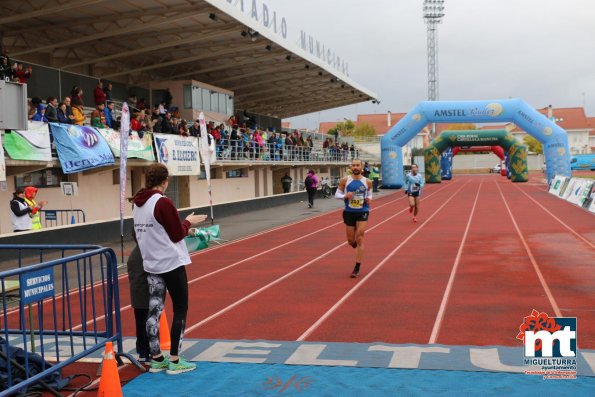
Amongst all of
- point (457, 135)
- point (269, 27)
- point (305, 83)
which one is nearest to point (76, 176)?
point (269, 27)

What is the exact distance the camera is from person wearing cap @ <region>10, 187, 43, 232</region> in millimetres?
14273

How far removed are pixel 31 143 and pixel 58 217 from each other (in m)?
4.38

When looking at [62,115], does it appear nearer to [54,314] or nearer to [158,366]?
[54,314]

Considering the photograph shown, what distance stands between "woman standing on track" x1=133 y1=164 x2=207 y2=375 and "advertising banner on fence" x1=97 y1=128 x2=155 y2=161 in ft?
44.3

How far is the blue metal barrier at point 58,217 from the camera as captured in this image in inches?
700

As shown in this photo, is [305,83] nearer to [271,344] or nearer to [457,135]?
[457,135]

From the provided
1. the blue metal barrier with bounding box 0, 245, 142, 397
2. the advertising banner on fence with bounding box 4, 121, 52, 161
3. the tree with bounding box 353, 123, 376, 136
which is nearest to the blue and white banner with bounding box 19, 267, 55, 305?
the blue metal barrier with bounding box 0, 245, 142, 397

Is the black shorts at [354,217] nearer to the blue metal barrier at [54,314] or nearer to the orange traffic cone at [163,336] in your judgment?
the blue metal barrier at [54,314]

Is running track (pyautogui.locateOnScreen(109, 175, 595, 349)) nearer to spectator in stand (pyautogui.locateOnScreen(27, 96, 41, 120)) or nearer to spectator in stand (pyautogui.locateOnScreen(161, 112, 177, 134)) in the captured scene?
spectator in stand (pyautogui.locateOnScreen(27, 96, 41, 120))

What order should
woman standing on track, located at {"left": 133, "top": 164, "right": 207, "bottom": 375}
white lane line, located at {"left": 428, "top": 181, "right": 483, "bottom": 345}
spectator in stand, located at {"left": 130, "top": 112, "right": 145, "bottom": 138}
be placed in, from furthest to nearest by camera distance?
spectator in stand, located at {"left": 130, "top": 112, "right": 145, "bottom": 138}
white lane line, located at {"left": 428, "top": 181, "right": 483, "bottom": 345}
woman standing on track, located at {"left": 133, "top": 164, "right": 207, "bottom": 375}

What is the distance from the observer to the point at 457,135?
5781cm

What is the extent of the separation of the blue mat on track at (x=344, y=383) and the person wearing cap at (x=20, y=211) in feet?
31.7

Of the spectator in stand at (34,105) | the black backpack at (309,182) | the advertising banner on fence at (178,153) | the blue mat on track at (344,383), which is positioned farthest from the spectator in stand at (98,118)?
the blue mat on track at (344,383)

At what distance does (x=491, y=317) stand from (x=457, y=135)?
5177cm
